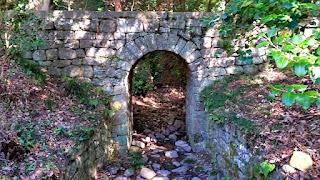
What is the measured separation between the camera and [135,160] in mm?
5645

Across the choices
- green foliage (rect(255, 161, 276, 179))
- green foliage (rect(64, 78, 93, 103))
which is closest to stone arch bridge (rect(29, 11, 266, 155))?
green foliage (rect(64, 78, 93, 103))

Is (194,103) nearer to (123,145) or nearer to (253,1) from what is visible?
(123,145)

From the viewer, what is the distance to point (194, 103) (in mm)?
6109

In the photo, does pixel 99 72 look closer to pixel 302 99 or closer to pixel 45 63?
pixel 45 63

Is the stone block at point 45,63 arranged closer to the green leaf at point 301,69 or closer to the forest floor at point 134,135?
the forest floor at point 134,135

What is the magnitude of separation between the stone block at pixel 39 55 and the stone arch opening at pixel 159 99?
2.55m

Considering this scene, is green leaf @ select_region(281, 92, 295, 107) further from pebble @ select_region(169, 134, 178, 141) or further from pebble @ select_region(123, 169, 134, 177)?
pebble @ select_region(169, 134, 178, 141)

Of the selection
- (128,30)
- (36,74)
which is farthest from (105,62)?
(36,74)

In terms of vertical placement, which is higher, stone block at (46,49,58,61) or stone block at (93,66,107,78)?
stone block at (46,49,58,61)

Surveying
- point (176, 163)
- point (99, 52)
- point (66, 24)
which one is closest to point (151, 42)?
point (99, 52)

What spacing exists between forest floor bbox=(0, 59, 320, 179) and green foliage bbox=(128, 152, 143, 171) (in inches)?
0.8

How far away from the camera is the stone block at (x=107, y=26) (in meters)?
5.49

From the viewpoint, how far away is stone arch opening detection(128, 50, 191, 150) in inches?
296

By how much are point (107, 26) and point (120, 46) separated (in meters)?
0.49
